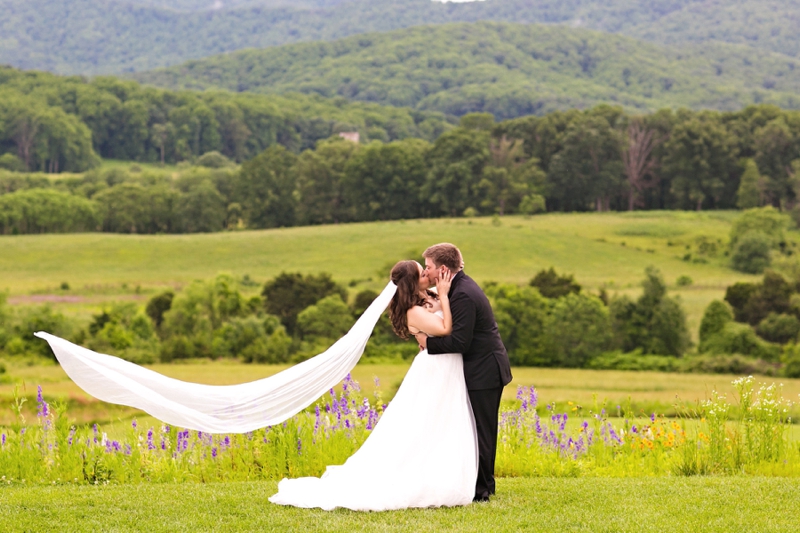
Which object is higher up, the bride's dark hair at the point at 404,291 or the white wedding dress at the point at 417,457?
the bride's dark hair at the point at 404,291

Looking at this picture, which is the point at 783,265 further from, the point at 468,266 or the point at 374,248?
the point at 374,248

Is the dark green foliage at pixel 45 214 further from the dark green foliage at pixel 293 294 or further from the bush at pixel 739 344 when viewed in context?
the bush at pixel 739 344

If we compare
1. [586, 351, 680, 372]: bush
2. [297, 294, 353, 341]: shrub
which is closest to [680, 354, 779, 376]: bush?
[586, 351, 680, 372]: bush

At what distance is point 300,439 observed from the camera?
9859 millimetres

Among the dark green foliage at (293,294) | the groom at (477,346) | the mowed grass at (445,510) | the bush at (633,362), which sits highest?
the groom at (477,346)

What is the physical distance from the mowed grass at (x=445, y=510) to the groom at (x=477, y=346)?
56 centimetres

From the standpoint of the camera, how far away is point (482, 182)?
99.3 meters

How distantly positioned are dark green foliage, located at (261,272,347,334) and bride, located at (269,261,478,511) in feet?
123

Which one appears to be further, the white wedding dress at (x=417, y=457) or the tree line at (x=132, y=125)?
the tree line at (x=132, y=125)

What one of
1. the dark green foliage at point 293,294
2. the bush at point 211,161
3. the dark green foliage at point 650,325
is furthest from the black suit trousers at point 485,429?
the bush at point 211,161

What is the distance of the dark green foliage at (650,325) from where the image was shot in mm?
41844

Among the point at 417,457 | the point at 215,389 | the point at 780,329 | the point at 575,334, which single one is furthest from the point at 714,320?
the point at 215,389

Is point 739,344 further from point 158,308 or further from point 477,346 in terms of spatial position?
point 477,346

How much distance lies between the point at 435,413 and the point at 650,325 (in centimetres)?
3625
